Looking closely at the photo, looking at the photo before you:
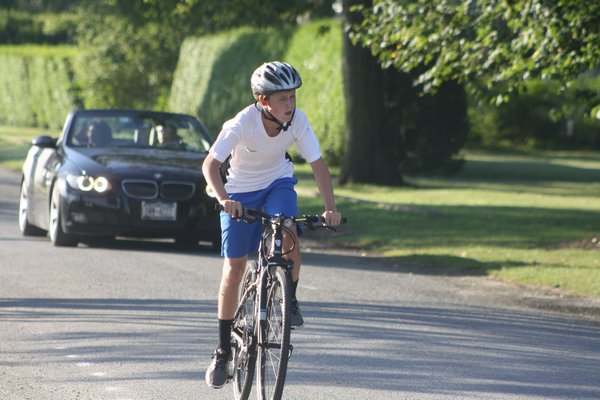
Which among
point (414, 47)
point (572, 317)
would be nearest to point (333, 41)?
point (414, 47)

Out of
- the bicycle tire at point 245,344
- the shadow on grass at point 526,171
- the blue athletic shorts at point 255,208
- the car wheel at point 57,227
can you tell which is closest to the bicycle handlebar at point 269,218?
the blue athletic shorts at point 255,208

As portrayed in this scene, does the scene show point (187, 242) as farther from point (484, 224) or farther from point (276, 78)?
point (276, 78)

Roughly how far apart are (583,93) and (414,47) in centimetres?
220

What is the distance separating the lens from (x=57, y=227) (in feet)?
45.4

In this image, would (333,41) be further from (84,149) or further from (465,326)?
(465,326)

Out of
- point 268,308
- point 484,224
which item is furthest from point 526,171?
point 268,308

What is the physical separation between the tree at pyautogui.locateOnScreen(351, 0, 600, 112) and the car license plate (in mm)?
4112

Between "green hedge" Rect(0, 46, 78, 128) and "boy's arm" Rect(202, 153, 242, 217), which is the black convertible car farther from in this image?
"green hedge" Rect(0, 46, 78, 128)

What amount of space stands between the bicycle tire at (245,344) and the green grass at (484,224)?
230 inches

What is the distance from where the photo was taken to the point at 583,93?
16047 mm

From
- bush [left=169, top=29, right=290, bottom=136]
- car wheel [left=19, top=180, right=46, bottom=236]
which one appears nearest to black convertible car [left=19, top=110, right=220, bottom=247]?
car wheel [left=19, top=180, right=46, bottom=236]

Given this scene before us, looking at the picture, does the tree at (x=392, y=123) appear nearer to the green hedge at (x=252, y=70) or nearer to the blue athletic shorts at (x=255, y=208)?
the green hedge at (x=252, y=70)

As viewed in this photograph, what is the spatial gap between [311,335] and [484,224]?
9.07m

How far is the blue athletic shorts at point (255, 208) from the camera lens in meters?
6.54
